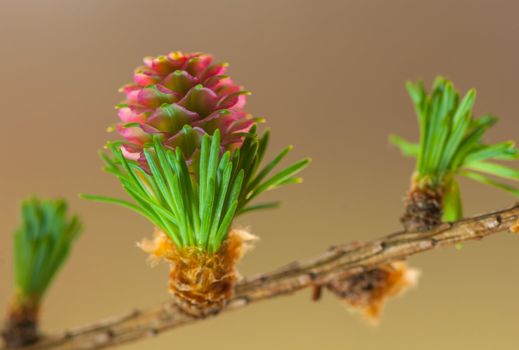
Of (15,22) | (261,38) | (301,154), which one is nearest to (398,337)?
(301,154)

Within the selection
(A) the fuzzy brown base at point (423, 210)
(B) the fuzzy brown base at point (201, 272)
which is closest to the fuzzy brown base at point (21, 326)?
(B) the fuzzy brown base at point (201, 272)

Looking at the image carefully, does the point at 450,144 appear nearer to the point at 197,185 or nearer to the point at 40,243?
the point at 197,185

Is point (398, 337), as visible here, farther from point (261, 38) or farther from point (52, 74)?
point (52, 74)

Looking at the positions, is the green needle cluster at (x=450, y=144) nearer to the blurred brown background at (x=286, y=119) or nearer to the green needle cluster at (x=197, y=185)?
the green needle cluster at (x=197, y=185)

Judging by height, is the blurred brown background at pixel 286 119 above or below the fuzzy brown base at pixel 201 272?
above

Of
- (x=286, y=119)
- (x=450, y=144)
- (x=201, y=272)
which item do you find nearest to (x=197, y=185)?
(x=201, y=272)

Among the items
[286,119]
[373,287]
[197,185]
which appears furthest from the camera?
[286,119]
